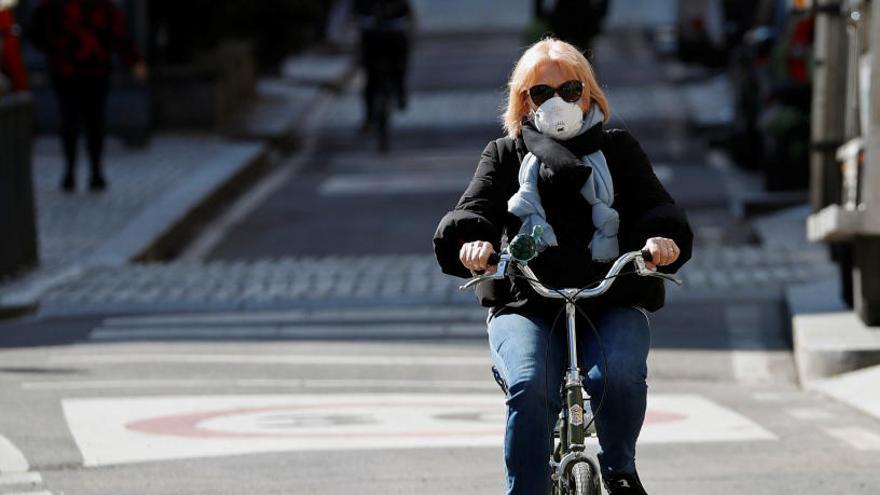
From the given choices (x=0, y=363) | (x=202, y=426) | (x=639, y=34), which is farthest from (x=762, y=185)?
(x=639, y=34)

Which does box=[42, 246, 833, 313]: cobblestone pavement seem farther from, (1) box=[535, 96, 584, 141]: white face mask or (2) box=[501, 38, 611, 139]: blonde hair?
(1) box=[535, 96, 584, 141]: white face mask

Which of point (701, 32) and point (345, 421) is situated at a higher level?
point (345, 421)

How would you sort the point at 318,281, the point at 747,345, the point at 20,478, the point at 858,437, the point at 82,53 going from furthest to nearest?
1. the point at 82,53
2. the point at 318,281
3. the point at 747,345
4. the point at 858,437
5. the point at 20,478

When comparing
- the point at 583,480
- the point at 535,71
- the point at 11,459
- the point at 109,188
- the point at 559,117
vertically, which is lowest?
the point at 109,188

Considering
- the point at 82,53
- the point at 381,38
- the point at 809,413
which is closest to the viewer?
the point at 809,413

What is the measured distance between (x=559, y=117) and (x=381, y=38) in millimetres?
18084

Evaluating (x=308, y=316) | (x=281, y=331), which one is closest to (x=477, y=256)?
(x=281, y=331)

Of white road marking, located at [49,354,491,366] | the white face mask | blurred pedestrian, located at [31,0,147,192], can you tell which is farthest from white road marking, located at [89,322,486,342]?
blurred pedestrian, located at [31,0,147,192]

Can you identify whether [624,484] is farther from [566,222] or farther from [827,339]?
[827,339]

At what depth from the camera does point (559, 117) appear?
5.92 metres

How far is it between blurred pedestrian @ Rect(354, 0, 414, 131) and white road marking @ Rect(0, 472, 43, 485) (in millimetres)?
16429

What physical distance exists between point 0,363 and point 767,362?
151 inches

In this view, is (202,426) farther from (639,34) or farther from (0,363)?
(639,34)

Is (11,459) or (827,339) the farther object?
(827,339)
